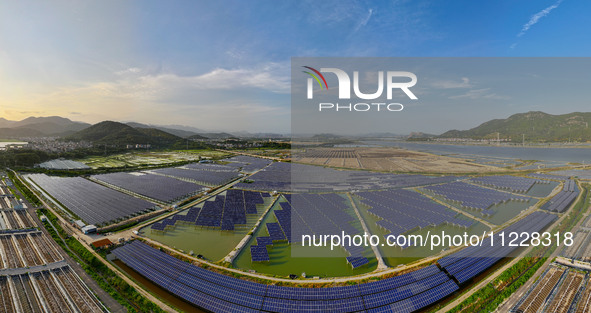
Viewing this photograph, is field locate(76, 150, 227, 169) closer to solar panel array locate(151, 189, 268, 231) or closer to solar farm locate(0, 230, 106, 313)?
solar panel array locate(151, 189, 268, 231)

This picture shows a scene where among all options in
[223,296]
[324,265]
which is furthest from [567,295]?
[223,296]

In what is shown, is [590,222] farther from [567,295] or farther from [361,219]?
[361,219]

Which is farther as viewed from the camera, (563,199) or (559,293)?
(563,199)

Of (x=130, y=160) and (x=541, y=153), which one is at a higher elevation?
(x=541, y=153)

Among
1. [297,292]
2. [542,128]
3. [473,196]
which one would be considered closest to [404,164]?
[473,196]

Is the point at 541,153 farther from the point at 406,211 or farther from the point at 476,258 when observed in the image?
the point at 476,258

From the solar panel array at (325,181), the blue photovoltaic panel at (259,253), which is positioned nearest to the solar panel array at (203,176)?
the solar panel array at (325,181)
